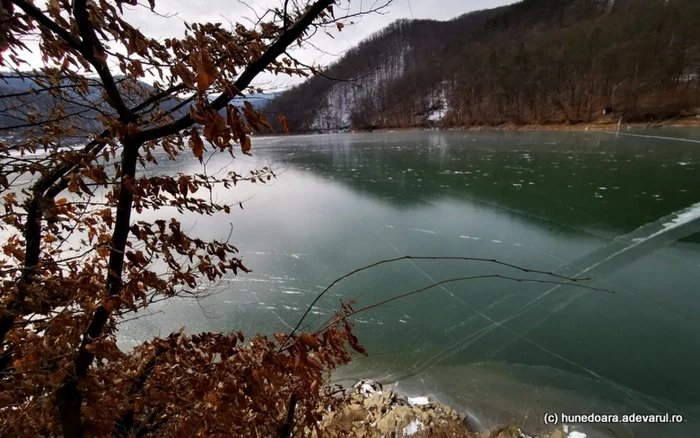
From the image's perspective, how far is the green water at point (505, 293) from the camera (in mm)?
4152

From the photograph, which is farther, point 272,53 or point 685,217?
point 685,217

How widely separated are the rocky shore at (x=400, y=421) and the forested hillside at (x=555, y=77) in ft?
11.1

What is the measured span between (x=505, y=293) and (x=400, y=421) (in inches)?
140

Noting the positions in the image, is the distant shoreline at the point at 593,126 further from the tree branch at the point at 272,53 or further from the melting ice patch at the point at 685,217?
the tree branch at the point at 272,53

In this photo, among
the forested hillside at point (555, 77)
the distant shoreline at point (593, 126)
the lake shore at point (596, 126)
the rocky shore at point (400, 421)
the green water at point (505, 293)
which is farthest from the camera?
the forested hillside at point (555, 77)

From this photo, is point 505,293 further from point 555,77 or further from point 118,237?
point 555,77

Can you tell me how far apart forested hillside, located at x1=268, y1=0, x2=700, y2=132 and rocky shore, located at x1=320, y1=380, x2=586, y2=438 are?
338 cm

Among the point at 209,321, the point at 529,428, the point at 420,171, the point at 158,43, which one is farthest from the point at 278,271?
the point at 420,171

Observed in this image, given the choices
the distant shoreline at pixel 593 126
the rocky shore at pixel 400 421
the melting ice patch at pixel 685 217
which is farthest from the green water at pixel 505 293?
the distant shoreline at pixel 593 126

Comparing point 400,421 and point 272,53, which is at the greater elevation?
point 272,53

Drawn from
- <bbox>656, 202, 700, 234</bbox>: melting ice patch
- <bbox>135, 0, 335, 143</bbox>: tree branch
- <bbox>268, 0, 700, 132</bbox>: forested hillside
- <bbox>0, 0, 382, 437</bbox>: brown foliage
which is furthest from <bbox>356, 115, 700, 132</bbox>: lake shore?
<bbox>0, 0, 382, 437</bbox>: brown foliage

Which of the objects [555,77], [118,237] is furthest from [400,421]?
[555,77]

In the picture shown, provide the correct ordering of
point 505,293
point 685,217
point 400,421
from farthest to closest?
point 685,217 < point 505,293 < point 400,421

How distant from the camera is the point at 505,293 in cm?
612
